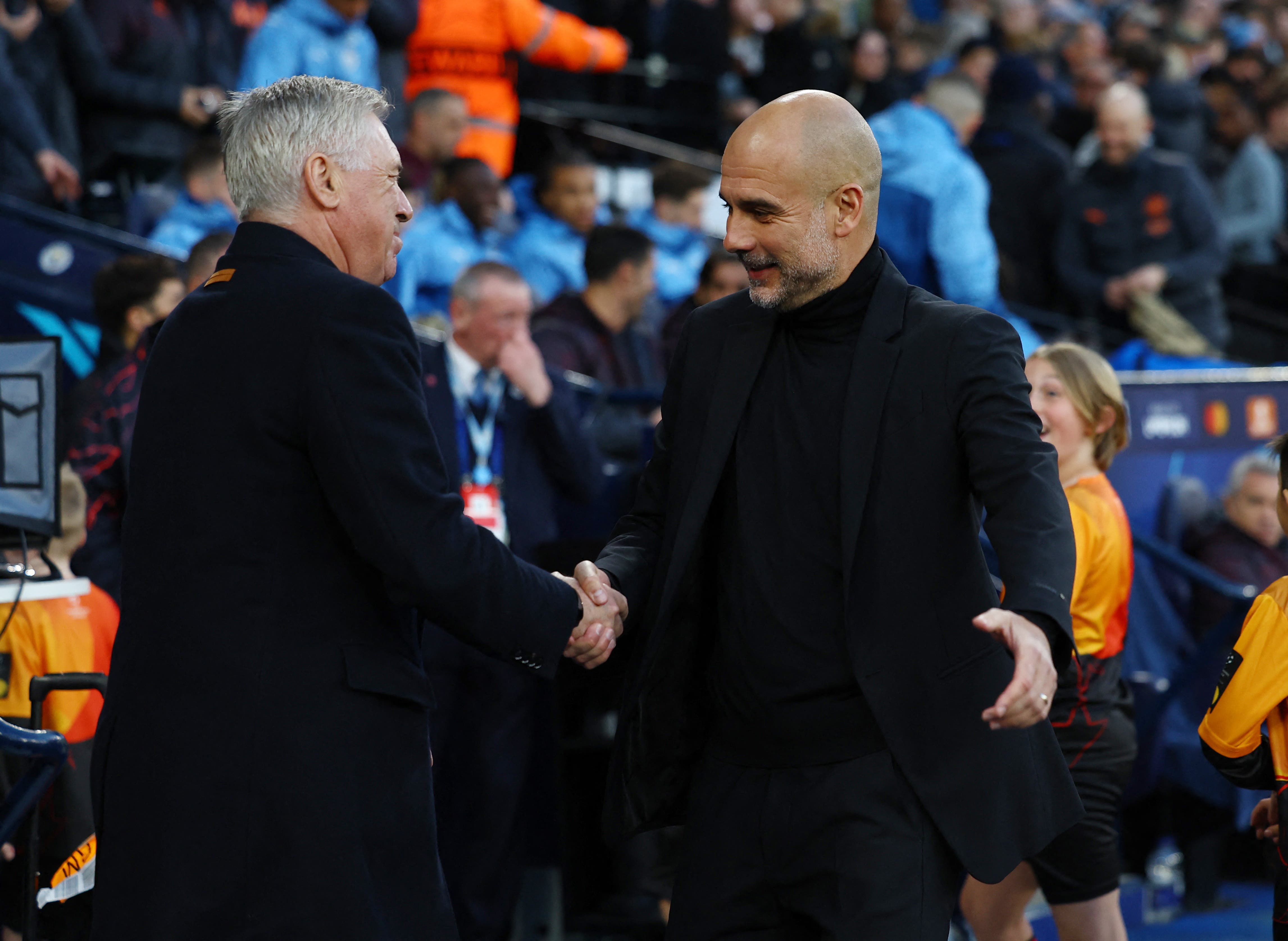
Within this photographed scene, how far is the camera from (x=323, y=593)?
2488 millimetres

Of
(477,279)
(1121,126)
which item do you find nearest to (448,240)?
(477,279)

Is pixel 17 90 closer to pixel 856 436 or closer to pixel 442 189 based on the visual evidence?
pixel 442 189

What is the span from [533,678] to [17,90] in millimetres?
3928

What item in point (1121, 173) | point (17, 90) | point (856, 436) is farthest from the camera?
point (1121, 173)

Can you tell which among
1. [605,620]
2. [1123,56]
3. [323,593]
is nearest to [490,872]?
[605,620]

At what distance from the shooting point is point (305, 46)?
7660 mm

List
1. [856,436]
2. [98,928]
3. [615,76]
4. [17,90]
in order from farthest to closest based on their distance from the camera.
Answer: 1. [615,76]
2. [17,90]
3. [856,436]
4. [98,928]

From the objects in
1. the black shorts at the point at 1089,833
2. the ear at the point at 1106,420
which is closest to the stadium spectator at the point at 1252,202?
the ear at the point at 1106,420

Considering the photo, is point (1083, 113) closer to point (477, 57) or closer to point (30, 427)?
point (477, 57)

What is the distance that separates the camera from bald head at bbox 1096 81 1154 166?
8.82 m

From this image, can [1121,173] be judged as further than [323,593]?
Yes

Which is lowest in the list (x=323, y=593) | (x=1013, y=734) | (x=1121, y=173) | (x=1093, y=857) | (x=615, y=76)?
(x=1093, y=857)

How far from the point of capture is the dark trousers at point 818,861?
2682mm

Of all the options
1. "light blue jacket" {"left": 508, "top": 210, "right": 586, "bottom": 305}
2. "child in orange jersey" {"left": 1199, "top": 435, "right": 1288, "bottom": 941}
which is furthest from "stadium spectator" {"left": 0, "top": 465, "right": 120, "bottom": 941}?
"light blue jacket" {"left": 508, "top": 210, "right": 586, "bottom": 305}
